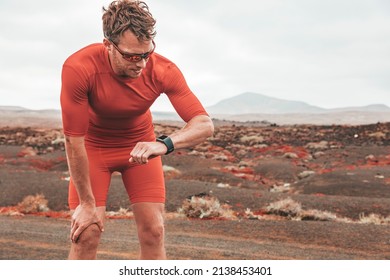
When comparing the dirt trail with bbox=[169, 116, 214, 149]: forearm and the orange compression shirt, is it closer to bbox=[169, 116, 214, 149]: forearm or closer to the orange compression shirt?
the orange compression shirt

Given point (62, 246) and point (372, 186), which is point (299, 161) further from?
point (62, 246)

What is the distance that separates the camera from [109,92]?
12.6 feet

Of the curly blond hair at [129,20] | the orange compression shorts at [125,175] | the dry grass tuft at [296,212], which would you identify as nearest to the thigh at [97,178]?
the orange compression shorts at [125,175]

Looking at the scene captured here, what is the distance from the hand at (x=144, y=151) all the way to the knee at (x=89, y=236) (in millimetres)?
910

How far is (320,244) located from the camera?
1026cm

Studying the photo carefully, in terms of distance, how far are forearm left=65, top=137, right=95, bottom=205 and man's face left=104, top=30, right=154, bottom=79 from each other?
54 cm

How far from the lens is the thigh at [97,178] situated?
4164 mm

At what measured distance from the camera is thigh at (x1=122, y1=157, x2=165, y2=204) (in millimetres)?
4301

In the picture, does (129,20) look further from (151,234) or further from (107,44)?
(151,234)

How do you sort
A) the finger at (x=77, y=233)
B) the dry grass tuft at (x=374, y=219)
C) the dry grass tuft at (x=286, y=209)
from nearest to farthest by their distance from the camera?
the finger at (x=77, y=233)
the dry grass tuft at (x=374, y=219)
the dry grass tuft at (x=286, y=209)

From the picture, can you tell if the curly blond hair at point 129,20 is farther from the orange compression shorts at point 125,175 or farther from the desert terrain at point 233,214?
the desert terrain at point 233,214

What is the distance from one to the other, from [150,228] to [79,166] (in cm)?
83

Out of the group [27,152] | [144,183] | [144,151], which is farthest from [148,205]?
[27,152]

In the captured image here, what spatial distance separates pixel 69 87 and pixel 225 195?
42.6 ft
